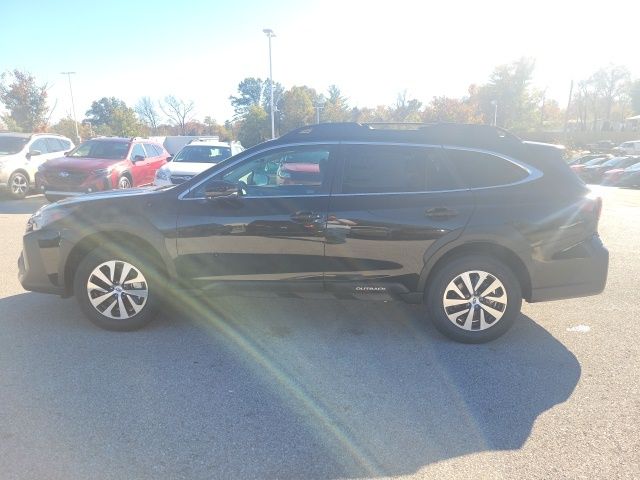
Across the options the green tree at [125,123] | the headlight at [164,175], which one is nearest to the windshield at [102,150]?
the headlight at [164,175]

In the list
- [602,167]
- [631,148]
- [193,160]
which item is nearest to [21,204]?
[193,160]

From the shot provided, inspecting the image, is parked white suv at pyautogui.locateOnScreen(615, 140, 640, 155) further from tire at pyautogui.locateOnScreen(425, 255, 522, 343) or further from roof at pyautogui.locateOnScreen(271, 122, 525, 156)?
tire at pyautogui.locateOnScreen(425, 255, 522, 343)

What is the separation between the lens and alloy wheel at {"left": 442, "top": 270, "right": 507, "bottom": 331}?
4.02 meters

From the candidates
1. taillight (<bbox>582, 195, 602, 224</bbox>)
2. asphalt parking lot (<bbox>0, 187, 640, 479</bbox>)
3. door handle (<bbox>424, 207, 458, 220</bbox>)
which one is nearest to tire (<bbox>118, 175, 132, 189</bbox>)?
asphalt parking lot (<bbox>0, 187, 640, 479</bbox>)

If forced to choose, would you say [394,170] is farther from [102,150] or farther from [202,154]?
[102,150]

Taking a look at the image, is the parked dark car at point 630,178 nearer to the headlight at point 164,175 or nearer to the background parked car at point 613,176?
the background parked car at point 613,176

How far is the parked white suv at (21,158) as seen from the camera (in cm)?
1268

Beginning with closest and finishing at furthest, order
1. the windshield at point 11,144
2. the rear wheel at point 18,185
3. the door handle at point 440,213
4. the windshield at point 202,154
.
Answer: the door handle at point 440,213 < the windshield at point 202,154 < the rear wheel at point 18,185 < the windshield at point 11,144

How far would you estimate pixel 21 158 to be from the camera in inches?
516

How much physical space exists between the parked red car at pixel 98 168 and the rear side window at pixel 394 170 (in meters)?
8.68

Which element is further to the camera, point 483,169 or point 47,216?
point 47,216

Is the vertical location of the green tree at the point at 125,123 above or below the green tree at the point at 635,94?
below

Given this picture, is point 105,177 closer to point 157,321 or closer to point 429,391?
point 157,321

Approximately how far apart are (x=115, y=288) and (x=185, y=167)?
766 centimetres
